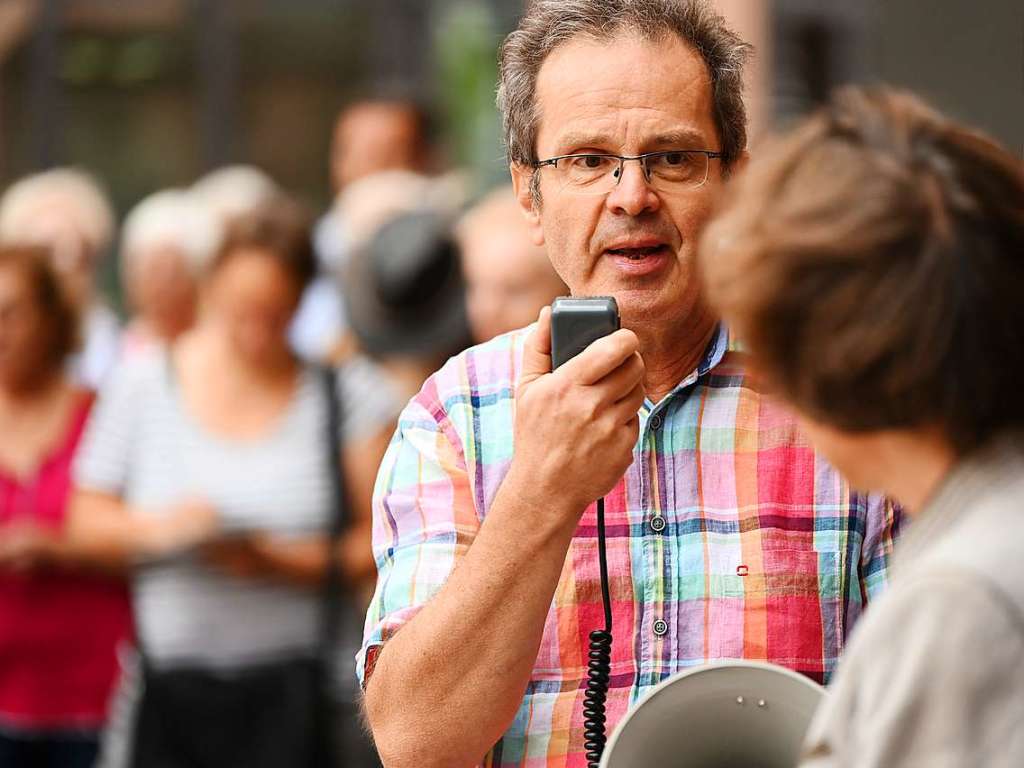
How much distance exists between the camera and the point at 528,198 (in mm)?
2375

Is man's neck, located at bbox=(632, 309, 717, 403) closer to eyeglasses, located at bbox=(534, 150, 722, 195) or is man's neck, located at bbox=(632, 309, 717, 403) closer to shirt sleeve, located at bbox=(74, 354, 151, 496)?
eyeglasses, located at bbox=(534, 150, 722, 195)

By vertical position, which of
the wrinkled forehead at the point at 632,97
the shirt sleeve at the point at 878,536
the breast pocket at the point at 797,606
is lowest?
the breast pocket at the point at 797,606

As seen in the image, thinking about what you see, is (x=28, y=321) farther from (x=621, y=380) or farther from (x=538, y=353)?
(x=621, y=380)

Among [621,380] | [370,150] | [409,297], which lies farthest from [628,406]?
[370,150]

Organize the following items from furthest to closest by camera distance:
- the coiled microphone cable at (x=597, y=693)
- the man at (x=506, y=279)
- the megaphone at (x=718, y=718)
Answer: the man at (x=506, y=279) < the coiled microphone cable at (x=597, y=693) < the megaphone at (x=718, y=718)

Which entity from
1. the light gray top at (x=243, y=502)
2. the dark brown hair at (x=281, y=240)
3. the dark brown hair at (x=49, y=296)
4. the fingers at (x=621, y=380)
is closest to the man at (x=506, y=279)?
the light gray top at (x=243, y=502)

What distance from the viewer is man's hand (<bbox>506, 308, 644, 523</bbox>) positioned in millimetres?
1912

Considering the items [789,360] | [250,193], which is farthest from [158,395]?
[789,360]

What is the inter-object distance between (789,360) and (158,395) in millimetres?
3277

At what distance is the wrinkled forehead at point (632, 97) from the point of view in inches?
85.4

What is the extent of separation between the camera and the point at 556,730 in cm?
208

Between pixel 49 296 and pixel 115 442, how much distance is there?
0.81 m

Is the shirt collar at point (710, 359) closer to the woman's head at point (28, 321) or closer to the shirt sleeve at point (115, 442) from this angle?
the shirt sleeve at point (115, 442)

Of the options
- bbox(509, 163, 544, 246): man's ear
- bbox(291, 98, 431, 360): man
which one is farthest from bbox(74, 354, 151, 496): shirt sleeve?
bbox(509, 163, 544, 246): man's ear
